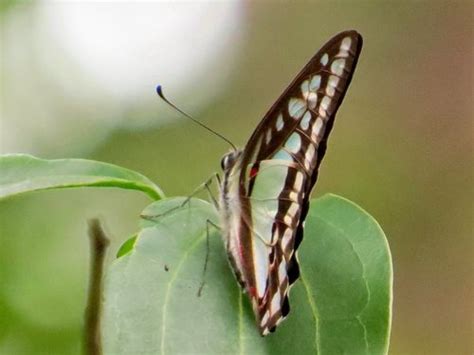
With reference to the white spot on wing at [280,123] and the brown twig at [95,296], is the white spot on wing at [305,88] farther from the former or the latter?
the brown twig at [95,296]

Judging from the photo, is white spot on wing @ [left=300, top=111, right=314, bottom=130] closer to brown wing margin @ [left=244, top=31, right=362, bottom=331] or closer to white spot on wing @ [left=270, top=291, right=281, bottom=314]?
brown wing margin @ [left=244, top=31, right=362, bottom=331]

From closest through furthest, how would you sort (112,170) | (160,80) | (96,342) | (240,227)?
(96,342), (112,170), (240,227), (160,80)

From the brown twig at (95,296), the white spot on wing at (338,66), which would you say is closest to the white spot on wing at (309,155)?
the white spot on wing at (338,66)

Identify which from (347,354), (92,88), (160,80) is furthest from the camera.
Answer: (160,80)

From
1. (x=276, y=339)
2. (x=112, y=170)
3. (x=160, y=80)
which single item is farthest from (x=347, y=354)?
(x=160, y=80)

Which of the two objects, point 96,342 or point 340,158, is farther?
point 340,158

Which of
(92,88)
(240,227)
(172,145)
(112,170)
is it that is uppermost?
(112,170)

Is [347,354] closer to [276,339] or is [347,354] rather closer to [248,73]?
[276,339]

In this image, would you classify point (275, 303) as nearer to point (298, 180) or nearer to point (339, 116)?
point (298, 180)
